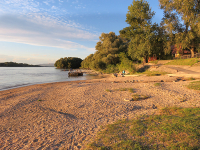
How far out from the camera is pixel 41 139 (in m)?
3.88

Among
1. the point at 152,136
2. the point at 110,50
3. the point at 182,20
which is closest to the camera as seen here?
the point at 152,136

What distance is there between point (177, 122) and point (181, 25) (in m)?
35.1

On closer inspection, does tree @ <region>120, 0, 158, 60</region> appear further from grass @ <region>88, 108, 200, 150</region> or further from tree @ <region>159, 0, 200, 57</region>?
grass @ <region>88, 108, 200, 150</region>

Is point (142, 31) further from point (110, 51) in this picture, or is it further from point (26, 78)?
point (26, 78)

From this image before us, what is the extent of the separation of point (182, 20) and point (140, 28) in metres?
9.74

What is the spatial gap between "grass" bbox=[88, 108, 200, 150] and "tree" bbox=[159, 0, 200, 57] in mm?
30367

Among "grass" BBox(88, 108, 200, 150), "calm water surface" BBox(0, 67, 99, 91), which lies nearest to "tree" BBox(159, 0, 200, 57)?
"calm water surface" BBox(0, 67, 99, 91)

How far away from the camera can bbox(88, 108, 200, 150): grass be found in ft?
9.52

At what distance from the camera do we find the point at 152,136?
10.9 ft

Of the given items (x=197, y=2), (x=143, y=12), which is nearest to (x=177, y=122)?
(x=143, y=12)

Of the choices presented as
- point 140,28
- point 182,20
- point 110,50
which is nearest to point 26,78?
point 110,50

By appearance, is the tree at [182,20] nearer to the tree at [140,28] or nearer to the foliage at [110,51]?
the tree at [140,28]

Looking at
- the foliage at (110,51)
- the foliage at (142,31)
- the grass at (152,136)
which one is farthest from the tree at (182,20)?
the grass at (152,136)

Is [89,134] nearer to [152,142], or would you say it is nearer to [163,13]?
[152,142]
